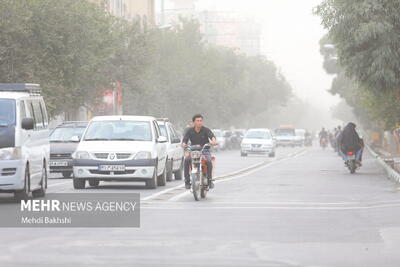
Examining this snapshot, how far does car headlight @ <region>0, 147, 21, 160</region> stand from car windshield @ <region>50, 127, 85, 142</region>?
49.1 feet

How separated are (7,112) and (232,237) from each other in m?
8.05

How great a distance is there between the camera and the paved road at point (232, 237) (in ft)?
39.6

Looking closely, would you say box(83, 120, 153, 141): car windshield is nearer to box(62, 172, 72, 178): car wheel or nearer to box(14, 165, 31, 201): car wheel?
box(14, 165, 31, 201): car wheel

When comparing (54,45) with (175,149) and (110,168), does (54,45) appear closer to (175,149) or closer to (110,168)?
(175,149)

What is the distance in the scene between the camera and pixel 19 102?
21.9m

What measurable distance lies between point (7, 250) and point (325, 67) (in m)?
94.6

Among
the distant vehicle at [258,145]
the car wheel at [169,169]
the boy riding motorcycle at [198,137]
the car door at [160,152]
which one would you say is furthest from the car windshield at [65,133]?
the distant vehicle at [258,145]

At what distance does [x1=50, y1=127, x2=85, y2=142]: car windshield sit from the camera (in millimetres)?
35875

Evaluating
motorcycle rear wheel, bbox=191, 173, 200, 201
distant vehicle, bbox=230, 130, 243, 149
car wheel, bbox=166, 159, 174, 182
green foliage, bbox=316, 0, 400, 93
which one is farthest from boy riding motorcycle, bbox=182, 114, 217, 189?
distant vehicle, bbox=230, 130, 243, 149

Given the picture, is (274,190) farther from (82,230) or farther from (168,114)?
(168,114)

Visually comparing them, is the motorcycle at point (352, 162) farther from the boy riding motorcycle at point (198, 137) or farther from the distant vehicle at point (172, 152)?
the boy riding motorcycle at point (198, 137)

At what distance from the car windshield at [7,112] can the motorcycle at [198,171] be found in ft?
11.1

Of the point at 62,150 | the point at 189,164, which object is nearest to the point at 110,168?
the point at 189,164

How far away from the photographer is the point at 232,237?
14.6m
